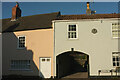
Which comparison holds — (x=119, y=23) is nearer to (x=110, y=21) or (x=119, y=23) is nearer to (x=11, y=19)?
(x=110, y=21)

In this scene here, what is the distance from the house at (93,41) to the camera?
15203mm

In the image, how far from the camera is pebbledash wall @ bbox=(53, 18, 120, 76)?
1525cm

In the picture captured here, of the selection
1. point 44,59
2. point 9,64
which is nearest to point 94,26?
point 44,59

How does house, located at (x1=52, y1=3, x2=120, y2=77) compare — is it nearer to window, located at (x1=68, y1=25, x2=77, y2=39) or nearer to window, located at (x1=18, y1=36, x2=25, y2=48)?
window, located at (x1=68, y1=25, x2=77, y2=39)

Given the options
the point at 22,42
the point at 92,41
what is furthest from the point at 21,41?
the point at 92,41

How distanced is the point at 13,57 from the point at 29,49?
2.20 metres

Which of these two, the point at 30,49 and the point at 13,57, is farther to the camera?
the point at 13,57

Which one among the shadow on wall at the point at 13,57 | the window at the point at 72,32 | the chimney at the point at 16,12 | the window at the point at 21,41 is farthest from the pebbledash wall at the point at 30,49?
the chimney at the point at 16,12

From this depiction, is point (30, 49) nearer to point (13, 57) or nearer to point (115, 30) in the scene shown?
point (13, 57)

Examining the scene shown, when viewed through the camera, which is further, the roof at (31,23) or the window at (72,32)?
the roof at (31,23)

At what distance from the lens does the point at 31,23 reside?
18.8 metres

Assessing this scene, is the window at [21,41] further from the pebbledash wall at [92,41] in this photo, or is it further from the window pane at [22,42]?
the pebbledash wall at [92,41]

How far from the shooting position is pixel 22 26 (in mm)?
18500

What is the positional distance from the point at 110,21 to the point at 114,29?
917mm
